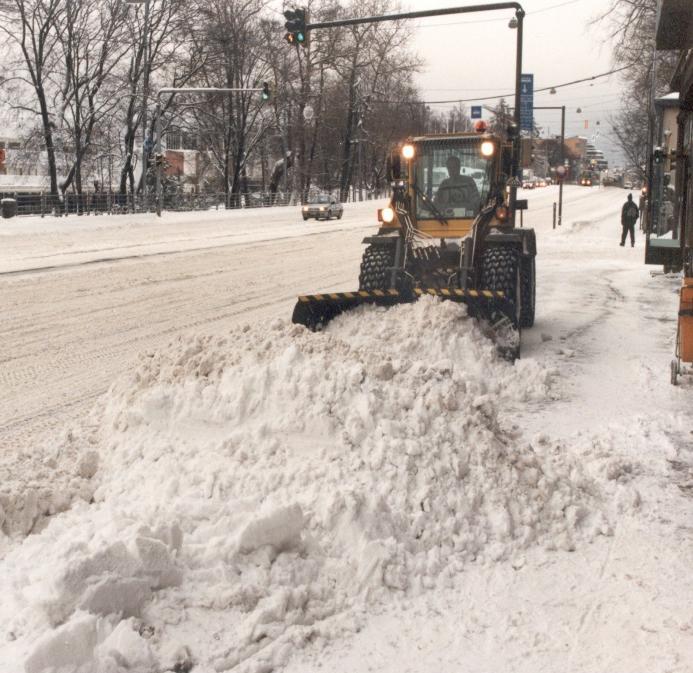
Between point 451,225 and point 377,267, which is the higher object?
point 451,225

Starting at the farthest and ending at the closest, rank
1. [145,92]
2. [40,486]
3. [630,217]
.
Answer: [145,92]
[630,217]
[40,486]

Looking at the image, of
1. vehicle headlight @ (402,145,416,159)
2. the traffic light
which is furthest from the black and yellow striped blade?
the traffic light

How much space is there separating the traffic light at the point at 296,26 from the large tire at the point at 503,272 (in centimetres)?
1146

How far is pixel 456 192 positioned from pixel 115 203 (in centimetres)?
3469

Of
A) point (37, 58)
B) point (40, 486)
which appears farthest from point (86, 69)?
point (40, 486)

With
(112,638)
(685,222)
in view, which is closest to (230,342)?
(112,638)

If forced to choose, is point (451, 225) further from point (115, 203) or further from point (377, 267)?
point (115, 203)

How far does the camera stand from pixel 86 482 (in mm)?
5289

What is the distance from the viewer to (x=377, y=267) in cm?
1113

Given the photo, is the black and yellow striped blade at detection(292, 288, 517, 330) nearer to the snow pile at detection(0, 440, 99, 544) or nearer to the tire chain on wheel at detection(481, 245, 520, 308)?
the tire chain on wheel at detection(481, 245, 520, 308)

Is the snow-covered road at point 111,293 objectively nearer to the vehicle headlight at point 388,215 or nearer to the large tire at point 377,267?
the large tire at point 377,267

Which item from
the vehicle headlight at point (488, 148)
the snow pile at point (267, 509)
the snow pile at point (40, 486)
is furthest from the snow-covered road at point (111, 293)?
the vehicle headlight at point (488, 148)

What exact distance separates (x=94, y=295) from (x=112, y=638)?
455 inches

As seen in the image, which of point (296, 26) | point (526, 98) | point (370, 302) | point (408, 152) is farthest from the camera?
point (526, 98)
